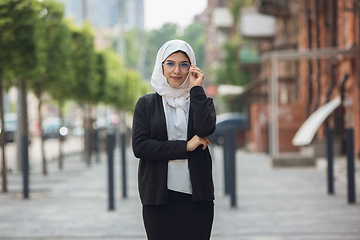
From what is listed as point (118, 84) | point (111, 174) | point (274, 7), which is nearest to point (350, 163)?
point (111, 174)

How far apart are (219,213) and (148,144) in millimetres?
5625

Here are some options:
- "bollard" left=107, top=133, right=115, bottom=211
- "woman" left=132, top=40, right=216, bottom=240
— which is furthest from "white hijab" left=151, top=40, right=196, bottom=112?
"bollard" left=107, top=133, right=115, bottom=211

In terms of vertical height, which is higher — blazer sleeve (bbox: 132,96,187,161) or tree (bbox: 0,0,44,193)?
tree (bbox: 0,0,44,193)

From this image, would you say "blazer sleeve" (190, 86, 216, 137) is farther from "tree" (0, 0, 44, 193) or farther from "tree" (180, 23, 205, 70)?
"tree" (180, 23, 205, 70)

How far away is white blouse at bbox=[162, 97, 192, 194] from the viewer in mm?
3311

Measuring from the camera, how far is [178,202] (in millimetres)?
3314

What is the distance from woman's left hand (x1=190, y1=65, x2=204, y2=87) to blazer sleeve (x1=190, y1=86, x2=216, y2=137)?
1.1 inches

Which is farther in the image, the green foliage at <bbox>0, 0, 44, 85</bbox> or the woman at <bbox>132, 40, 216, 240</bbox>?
the green foliage at <bbox>0, 0, 44, 85</bbox>

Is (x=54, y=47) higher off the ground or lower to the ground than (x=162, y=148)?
higher

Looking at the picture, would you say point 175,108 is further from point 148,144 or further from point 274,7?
point 274,7

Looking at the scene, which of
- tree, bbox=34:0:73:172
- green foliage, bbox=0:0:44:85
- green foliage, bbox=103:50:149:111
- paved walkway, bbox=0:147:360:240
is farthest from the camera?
green foliage, bbox=103:50:149:111

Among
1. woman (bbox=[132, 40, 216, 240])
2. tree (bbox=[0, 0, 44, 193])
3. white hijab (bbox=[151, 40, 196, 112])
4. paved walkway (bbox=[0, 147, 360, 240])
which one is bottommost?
paved walkway (bbox=[0, 147, 360, 240])

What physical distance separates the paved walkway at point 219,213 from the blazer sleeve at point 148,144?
367 centimetres

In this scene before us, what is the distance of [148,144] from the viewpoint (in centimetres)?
333
